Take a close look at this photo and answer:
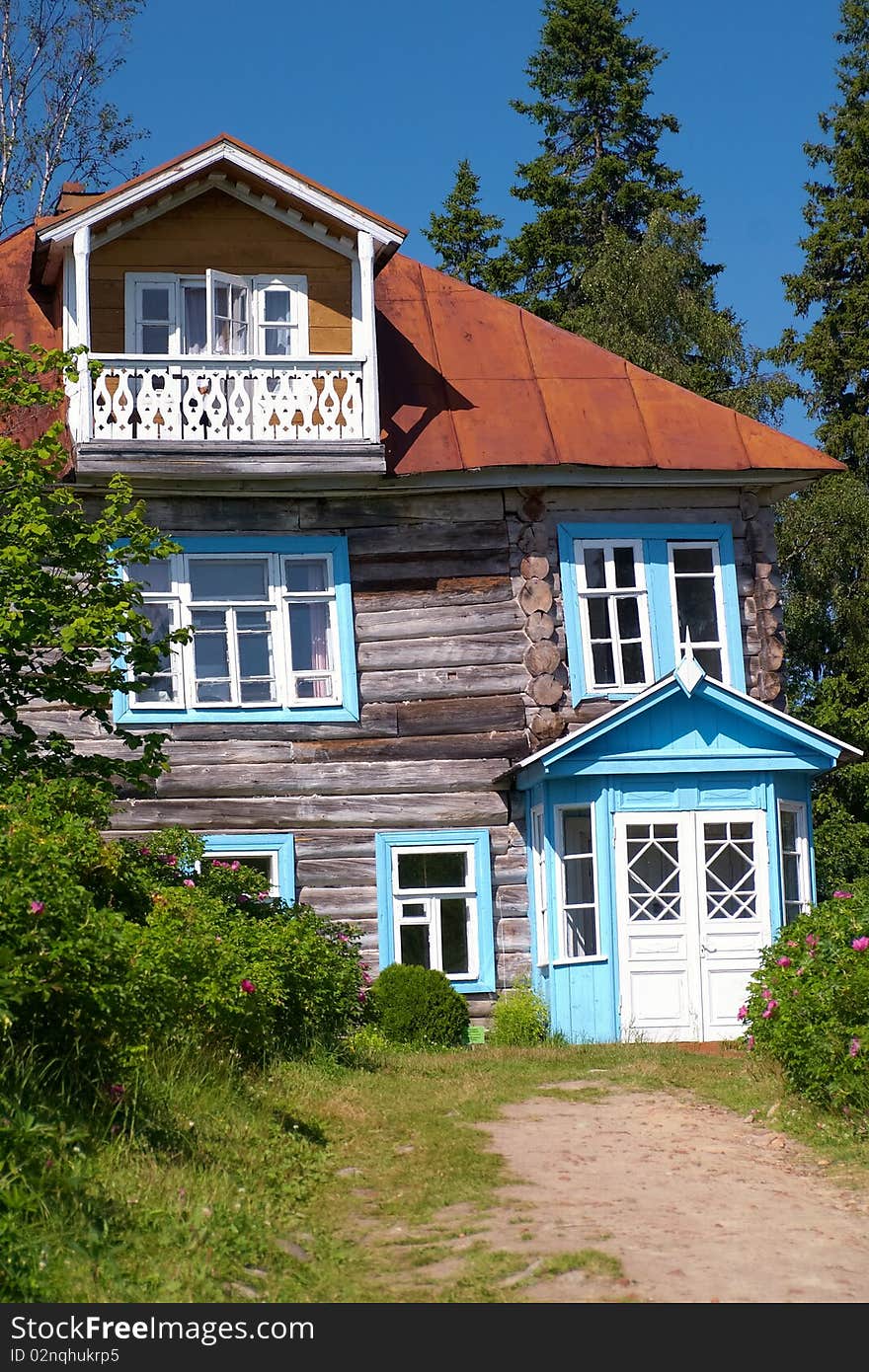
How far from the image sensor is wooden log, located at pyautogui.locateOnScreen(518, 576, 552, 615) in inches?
714

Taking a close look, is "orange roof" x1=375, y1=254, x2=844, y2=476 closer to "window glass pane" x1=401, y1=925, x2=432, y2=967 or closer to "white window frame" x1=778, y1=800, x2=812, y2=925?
"white window frame" x1=778, y1=800, x2=812, y2=925

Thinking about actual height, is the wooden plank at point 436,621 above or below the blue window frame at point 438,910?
above

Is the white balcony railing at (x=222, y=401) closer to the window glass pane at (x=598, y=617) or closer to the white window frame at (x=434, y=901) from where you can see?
the window glass pane at (x=598, y=617)

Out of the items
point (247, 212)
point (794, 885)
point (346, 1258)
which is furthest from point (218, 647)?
point (346, 1258)

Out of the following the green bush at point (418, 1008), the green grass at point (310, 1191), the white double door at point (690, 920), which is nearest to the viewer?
the green grass at point (310, 1191)

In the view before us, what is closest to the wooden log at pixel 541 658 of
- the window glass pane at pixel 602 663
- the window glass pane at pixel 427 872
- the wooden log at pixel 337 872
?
the window glass pane at pixel 602 663

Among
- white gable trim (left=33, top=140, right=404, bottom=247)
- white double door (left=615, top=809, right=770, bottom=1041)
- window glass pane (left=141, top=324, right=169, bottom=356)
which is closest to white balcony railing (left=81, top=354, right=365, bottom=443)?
window glass pane (left=141, top=324, right=169, bottom=356)

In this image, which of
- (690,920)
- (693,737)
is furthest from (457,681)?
(690,920)

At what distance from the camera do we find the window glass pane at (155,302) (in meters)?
18.2

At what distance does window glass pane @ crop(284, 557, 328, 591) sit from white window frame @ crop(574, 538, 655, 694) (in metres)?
2.76

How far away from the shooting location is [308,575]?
18297mm

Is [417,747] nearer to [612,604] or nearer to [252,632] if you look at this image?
[252,632]

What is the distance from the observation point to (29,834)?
8.49 meters

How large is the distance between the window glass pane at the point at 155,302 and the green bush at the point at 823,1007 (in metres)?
9.82
